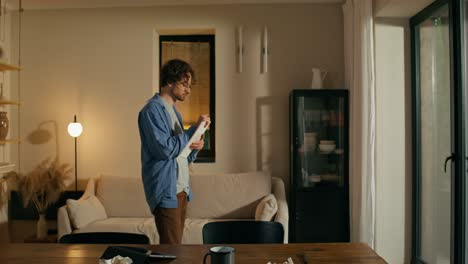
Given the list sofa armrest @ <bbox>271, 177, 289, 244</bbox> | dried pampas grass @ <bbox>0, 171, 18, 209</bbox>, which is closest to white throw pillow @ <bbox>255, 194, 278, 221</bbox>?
sofa armrest @ <bbox>271, 177, 289, 244</bbox>

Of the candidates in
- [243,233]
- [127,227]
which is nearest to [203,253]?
[243,233]

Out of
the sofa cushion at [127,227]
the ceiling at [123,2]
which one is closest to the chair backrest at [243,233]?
the sofa cushion at [127,227]

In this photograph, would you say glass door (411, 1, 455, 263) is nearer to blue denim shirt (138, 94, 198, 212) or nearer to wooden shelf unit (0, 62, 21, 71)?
blue denim shirt (138, 94, 198, 212)

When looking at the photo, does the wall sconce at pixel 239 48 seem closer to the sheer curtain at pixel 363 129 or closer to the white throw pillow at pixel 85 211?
the sheer curtain at pixel 363 129

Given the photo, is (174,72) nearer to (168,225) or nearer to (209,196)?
(168,225)

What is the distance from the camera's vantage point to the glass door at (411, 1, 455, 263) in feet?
9.94

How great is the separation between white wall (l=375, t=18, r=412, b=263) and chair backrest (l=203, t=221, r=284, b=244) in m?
1.93

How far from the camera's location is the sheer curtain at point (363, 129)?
3520 millimetres

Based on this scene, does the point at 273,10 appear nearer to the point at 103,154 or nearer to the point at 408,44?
the point at 408,44

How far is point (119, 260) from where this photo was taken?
1.47 meters

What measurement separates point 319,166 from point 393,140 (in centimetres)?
73

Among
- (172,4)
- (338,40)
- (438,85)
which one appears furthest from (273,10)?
(438,85)

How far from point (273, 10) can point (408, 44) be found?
55.1 inches

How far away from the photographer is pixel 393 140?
146 inches
